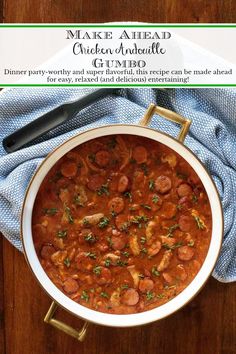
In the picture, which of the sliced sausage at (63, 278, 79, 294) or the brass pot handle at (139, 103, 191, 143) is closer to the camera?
the brass pot handle at (139, 103, 191, 143)

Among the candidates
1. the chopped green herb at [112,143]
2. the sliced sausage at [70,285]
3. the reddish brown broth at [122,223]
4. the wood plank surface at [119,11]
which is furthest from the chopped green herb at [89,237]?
the wood plank surface at [119,11]

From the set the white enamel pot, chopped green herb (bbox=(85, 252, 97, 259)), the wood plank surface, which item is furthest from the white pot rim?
the wood plank surface

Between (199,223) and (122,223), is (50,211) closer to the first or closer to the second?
(122,223)

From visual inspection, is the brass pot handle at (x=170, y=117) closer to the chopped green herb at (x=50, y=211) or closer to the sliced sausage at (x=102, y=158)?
the sliced sausage at (x=102, y=158)

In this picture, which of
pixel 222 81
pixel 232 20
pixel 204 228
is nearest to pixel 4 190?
pixel 204 228

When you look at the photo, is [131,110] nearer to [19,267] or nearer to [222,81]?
[222,81]

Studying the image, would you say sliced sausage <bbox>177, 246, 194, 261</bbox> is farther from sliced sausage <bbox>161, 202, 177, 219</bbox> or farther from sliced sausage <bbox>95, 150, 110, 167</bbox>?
sliced sausage <bbox>95, 150, 110, 167</bbox>
